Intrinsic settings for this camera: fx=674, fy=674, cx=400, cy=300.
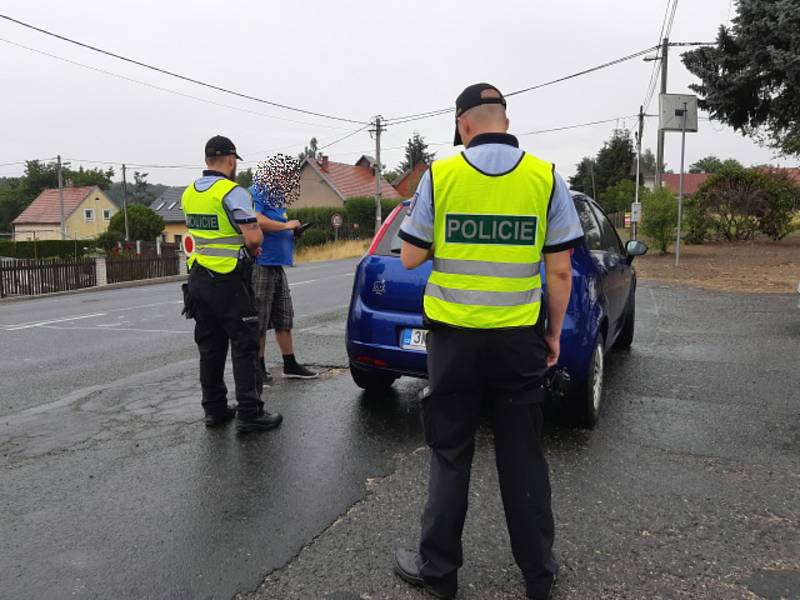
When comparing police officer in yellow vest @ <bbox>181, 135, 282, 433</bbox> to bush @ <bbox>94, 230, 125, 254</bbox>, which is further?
bush @ <bbox>94, 230, 125, 254</bbox>

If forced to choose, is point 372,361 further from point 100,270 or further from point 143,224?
point 143,224

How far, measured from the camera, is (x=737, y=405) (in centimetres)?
506

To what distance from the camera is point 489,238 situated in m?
2.44

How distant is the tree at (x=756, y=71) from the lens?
702 inches

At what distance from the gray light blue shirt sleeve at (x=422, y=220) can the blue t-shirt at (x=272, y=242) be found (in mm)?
2930

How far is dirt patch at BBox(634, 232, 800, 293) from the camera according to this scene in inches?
547

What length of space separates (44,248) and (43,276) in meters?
27.9

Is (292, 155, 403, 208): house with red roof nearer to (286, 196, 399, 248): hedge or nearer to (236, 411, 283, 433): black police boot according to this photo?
(286, 196, 399, 248): hedge

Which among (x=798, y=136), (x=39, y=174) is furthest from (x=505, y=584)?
(x=39, y=174)

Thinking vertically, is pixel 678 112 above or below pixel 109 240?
above

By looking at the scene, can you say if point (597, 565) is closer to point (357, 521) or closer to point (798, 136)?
point (357, 521)

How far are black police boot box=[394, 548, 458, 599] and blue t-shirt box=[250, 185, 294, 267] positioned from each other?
307 cm

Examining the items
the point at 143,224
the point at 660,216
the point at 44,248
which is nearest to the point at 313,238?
the point at 143,224

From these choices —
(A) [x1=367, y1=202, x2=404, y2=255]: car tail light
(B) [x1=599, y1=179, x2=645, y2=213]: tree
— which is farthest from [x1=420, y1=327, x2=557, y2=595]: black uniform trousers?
(B) [x1=599, y1=179, x2=645, y2=213]: tree
